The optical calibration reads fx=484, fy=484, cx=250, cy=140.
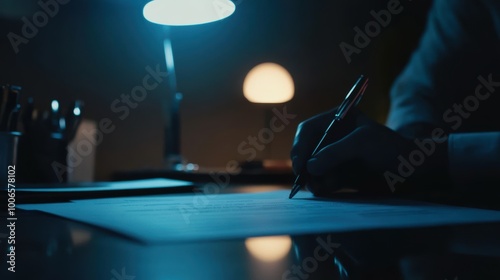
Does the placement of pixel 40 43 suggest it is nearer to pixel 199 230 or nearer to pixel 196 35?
pixel 196 35

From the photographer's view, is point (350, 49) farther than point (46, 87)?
Yes

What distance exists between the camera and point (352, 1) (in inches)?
110

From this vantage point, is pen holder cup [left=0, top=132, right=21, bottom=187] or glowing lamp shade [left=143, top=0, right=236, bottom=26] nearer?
pen holder cup [left=0, top=132, right=21, bottom=187]

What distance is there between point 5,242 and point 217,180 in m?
1.13

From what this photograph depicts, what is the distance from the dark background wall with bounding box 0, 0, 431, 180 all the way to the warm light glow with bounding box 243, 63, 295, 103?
0.24m

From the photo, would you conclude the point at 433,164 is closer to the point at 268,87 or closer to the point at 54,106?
the point at 54,106

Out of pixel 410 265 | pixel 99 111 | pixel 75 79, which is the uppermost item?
pixel 75 79

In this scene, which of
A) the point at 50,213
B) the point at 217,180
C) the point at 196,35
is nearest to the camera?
the point at 50,213

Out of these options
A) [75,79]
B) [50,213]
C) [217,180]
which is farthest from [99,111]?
[50,213]

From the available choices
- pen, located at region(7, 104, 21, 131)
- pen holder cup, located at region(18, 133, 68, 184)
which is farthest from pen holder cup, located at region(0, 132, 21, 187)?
pen holder cup, located at region(18, 133, 68, 184)

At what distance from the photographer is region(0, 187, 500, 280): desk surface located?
0.23 meters

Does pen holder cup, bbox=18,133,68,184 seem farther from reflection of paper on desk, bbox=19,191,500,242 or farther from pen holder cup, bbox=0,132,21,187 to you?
reflection of paper on desk, bbox=19,191,500,242

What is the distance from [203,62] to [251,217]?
7.25 feet

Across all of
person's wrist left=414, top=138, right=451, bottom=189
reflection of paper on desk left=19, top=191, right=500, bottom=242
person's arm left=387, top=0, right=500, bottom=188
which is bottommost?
reflection of paper on desk left=19, top=191, right=500, bottom=242
